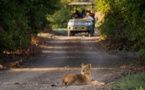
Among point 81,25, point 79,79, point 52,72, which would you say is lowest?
point 81,25

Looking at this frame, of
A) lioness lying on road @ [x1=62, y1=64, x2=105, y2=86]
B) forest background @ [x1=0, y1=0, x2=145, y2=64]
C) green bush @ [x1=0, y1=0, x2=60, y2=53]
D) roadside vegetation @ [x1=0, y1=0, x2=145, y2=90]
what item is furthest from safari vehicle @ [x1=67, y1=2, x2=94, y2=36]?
lioness lying on road @ [x1=62, y1=64, x2=105, y2=86]

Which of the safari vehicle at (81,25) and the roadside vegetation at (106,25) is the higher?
the roadside vegetation at (106,25)

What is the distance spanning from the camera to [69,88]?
12992mm

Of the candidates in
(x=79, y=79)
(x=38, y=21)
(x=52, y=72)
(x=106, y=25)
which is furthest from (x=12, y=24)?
(x=79, y=79)

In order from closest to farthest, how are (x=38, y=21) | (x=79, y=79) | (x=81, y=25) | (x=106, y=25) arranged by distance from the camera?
1. (x=79, y=79)
2. (x=106, y=25)
3. (x=38, y=21)
4. (x=81, y=25)

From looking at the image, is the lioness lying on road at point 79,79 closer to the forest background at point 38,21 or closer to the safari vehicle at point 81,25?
the forest background at point 38,21

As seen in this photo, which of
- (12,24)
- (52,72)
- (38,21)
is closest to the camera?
(52,72)

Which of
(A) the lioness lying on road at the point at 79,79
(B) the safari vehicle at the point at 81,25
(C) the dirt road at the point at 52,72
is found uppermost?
(A) the lioness lying on road at the point at 79,79

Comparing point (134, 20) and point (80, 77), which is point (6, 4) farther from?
point (80, 77)

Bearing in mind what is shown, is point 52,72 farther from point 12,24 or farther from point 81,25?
point 81,25

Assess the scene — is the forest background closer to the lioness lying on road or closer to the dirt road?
the dirt road

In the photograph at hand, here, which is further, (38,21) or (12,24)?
(38,21)

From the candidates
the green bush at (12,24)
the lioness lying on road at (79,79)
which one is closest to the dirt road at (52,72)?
the lioness lying on road at (79,79)

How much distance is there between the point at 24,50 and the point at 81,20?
22.5m
